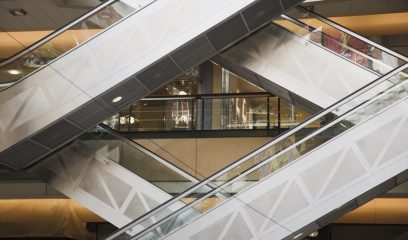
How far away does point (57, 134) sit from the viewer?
36.3 ft

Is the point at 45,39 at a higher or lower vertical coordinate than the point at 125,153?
higher

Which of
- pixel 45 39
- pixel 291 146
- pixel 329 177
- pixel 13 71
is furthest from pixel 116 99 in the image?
pixel 329 177

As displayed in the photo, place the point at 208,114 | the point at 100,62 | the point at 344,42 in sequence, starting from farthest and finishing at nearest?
1. the point at 208,114
2. the point at 344,42
3. the point at 100,62

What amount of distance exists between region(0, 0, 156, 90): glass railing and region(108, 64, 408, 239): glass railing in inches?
116

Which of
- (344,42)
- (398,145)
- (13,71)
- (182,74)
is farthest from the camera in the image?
(182,74)

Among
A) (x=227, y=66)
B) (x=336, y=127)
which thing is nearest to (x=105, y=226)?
(x=227, y=66)

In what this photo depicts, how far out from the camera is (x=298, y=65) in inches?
459

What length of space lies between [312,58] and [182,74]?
226 centimetres

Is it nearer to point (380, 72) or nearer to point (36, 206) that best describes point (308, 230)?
point (380, 72)

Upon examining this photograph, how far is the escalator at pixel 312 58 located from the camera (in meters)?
11.5

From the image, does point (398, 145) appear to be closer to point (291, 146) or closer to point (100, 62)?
point (291, 146)

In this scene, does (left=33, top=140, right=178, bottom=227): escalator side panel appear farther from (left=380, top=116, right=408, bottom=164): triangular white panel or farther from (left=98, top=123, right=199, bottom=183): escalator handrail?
(left=380, top=116, right=408, bottom=164): triangular white panel

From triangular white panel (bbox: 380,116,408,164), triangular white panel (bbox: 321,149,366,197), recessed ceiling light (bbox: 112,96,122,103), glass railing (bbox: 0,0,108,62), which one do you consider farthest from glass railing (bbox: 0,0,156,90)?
triangular white panel (bbox: 380,116,408,164)

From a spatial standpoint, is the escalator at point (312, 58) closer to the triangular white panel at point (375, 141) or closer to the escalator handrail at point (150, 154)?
the triangular white panel at point (375, 141)
